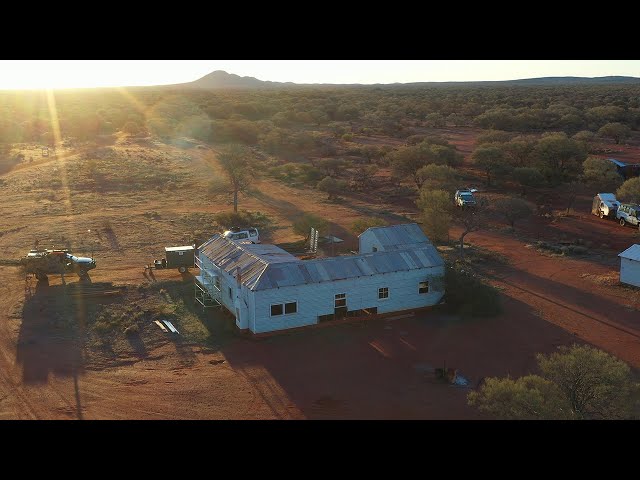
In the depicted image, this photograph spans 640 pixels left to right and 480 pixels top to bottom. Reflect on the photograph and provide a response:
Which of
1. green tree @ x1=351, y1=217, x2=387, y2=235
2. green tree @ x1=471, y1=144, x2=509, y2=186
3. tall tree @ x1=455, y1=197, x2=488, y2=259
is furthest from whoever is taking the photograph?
green tree @ x1=471, y1=144, x2=509, y2=186

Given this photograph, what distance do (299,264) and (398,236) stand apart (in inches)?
214

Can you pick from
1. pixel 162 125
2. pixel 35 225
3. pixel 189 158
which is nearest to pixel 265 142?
pixel 189 158

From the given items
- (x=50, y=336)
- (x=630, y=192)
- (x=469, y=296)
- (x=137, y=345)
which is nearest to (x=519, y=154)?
(x=630, y=192)

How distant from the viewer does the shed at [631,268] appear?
2355cm

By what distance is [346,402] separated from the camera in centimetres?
1552

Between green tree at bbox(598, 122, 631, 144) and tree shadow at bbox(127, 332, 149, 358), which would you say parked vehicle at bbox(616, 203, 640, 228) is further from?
green tree at bbox(598, 122, 631, 144)

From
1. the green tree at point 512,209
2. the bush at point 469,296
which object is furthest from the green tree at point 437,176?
the bush at point 469,296

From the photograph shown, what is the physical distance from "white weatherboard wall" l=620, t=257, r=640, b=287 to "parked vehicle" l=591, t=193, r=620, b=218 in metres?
12.2

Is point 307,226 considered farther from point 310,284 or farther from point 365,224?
point 310,284

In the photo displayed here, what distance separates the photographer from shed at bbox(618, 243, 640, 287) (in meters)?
23.5

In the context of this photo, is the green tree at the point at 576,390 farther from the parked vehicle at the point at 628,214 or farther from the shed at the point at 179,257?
the parked vehicle at the point at 628,214

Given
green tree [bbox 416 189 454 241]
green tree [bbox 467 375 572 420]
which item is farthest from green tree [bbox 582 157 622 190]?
green tree [bbox 467 375 572 420]

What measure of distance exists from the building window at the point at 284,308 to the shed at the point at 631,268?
13.0 m
